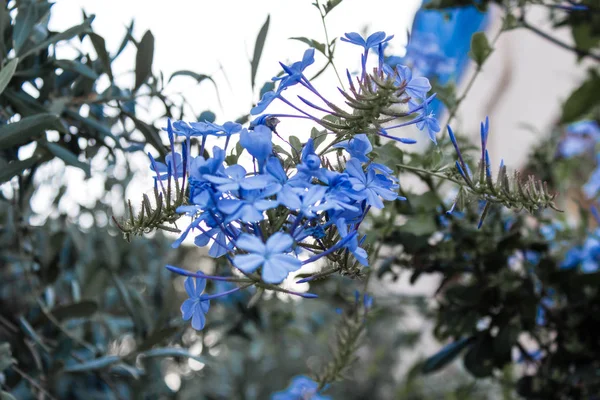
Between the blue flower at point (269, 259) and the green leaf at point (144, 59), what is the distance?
381 mm

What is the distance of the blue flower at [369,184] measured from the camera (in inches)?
16.8

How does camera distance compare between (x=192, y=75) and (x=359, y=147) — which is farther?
(x=192, y=75)

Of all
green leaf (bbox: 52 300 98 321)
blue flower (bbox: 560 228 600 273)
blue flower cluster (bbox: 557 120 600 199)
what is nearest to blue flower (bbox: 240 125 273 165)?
green leaf (bbox: 52 300 98 321)

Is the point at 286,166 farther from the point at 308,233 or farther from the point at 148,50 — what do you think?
the point at 148,50

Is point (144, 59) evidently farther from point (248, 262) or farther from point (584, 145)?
point (584, 145)

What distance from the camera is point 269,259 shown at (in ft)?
1.22

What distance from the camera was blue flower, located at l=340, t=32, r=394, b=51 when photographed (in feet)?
1.52

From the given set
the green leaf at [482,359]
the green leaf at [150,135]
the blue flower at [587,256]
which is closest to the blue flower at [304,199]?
the green leaf at [150,135]

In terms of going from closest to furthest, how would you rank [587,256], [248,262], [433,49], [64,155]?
[248,262] < [64,155] < [587,256] < [433,49]

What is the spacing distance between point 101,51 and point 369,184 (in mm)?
394

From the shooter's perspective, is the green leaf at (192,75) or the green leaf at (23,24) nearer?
the green leaf at (23,24)

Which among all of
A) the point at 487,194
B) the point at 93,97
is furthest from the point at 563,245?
the point at 93,97

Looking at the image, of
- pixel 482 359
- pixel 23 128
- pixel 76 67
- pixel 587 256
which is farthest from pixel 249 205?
pixel 587 256

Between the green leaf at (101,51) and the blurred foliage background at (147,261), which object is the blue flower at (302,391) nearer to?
the blurred foliage background at (147,261)
